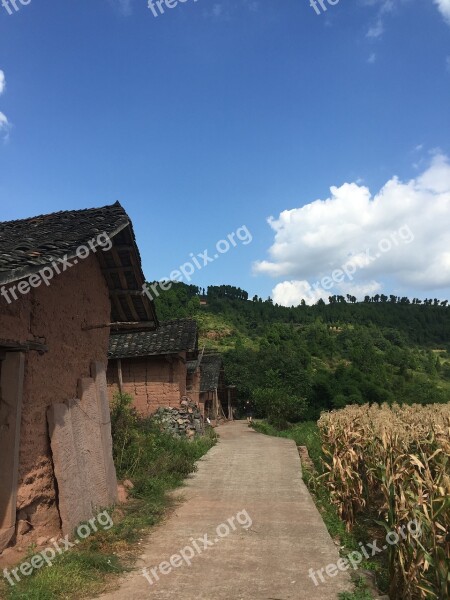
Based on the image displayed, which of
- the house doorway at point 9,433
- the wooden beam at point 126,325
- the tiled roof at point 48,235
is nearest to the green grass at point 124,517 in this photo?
the house doorway at point 9,433

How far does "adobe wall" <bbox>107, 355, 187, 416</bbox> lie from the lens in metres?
16.5

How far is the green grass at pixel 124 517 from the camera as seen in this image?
15.2ft

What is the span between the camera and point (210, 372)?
3250 cm

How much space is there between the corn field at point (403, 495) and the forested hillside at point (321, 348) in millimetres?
21134

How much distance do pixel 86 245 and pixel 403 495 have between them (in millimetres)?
4871

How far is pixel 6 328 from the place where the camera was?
535 centimetres

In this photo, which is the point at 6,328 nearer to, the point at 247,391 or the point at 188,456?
the point at 188,456

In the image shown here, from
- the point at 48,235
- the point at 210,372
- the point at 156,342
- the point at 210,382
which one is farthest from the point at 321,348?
the point at 48,235

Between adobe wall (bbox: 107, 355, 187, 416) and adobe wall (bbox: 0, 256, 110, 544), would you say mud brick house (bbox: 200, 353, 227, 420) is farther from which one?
adobe wall (bbox: 0, 256, 110, 544)

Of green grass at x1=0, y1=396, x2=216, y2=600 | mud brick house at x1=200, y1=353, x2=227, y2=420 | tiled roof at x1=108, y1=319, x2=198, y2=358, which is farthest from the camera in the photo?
mud brick house at x1=200, y1=353, x2=227, y2=420

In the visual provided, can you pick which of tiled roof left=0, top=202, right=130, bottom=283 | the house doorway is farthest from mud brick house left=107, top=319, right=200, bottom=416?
the house doorway

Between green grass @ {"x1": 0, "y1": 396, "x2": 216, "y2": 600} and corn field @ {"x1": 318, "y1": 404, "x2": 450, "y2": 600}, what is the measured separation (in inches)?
123

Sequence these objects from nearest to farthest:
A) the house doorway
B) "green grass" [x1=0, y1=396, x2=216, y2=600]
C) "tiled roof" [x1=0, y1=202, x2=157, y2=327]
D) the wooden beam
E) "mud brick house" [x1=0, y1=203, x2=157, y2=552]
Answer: "green grass" [x1=0, y1=396, x2=216, y2=600], "tiled roof" [x1=0, y1=202, x2=157, y2=327], the house doorway, "mud brick house" [x1=0, y1=203, x2=157, y2=552], the wooden beam

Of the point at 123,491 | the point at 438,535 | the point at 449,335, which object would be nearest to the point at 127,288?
the point at 123,491
